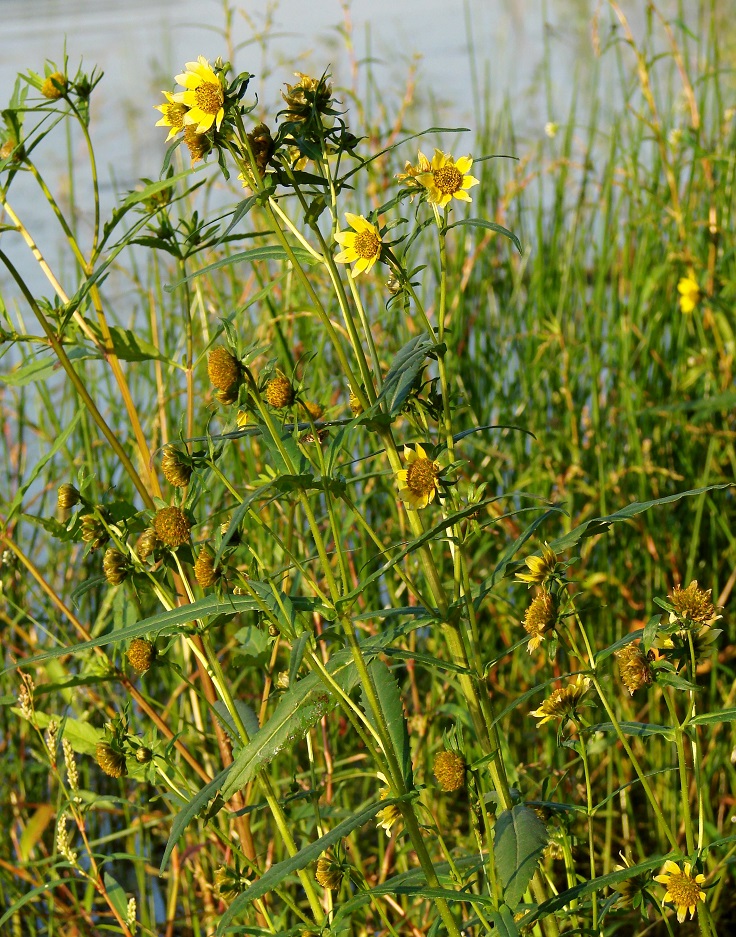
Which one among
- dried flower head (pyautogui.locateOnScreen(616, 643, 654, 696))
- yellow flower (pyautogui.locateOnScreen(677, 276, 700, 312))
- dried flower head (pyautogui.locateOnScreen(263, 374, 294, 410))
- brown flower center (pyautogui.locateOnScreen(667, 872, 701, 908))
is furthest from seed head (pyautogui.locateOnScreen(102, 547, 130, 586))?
yellow flower (pyautogui.locateOnScreen(677, 276, 700, 312))

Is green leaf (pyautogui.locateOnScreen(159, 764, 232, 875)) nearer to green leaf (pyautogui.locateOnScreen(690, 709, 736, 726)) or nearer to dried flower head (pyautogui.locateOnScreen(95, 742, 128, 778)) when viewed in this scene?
dried flower head (pyautogui.locateOnScreen(95, 742, 128, 778))

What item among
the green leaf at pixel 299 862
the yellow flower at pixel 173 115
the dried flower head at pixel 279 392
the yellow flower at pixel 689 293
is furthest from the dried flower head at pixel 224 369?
the yellow flower at pixel 689 293

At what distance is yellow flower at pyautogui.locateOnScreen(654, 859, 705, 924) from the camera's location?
3.12ft

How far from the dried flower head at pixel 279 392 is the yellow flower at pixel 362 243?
0.45 ft

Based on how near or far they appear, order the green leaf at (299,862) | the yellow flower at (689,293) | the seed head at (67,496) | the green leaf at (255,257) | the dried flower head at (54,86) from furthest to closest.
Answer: the yellow flower at (689,293), the dried flower head at (54,86), the seed head at (67,496), the green leaf at (255,257), the green leaf at (299,862)

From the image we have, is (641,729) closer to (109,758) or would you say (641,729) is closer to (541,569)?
(541,569)

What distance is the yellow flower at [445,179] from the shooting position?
1.00m

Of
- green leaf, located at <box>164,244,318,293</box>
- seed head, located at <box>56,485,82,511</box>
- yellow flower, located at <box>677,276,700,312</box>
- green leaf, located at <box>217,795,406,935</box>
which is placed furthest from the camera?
yellow flower, located at <box>677,276,700,312</box>

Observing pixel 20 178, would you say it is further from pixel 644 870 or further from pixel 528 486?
pixel 644 870

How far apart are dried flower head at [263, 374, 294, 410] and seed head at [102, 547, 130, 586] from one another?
0.25m

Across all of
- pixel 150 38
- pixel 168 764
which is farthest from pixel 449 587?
pixel 150 38

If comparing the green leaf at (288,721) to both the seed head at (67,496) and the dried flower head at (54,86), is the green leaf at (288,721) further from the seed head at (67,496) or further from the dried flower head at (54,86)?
the dried flower head at (54,86)

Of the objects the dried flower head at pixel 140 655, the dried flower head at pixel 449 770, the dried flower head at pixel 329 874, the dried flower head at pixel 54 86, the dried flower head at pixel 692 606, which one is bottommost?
the dried flower head at pixel 329 874

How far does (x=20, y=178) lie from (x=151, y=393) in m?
3.64
